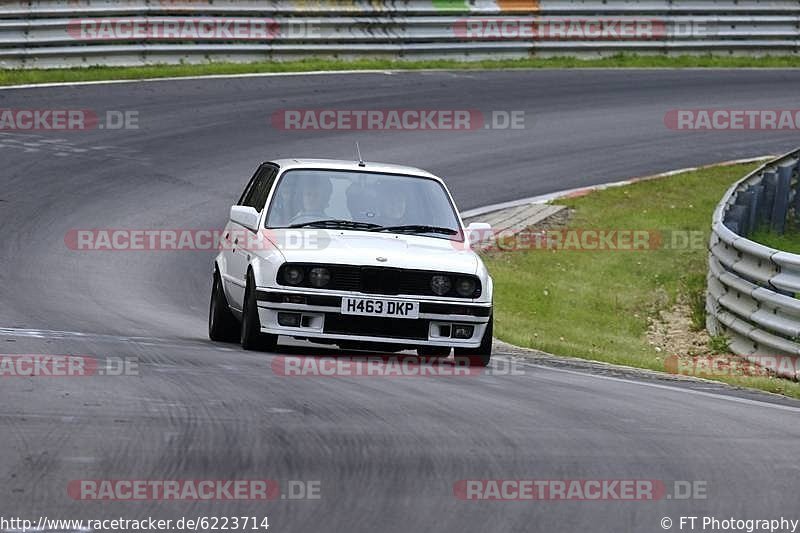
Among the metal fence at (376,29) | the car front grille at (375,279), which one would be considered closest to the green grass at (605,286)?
the car front grille at (375,279)

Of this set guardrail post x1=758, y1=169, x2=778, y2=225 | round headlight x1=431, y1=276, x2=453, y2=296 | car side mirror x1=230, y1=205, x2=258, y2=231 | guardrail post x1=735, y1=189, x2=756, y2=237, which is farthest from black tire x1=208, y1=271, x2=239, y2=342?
guardrail post x1=758, y1=169, x2=778, y2=225

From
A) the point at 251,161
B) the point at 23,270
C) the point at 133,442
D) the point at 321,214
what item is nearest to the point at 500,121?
the point at 251,161

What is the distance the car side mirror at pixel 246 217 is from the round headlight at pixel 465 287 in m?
1.59

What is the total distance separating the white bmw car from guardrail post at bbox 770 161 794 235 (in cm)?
658

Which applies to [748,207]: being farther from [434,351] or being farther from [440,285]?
[440,285]

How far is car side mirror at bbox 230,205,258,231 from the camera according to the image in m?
10.7

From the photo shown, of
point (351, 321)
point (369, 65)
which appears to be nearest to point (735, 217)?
point (351, 321)

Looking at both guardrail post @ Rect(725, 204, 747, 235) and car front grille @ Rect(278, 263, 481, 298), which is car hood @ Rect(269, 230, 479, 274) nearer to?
car front grille @ Rect(278, 263, 481, 298)

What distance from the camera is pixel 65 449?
19.9 feet

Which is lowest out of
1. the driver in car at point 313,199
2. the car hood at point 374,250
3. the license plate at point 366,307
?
the license plate at point 366,307

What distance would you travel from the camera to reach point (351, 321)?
9891 millimetres

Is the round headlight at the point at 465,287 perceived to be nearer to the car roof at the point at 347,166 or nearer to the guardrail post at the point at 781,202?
the car roof at the point at 347,166

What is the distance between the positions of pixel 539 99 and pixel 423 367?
54.8ft

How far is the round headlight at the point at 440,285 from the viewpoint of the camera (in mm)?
10031
